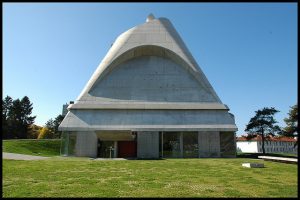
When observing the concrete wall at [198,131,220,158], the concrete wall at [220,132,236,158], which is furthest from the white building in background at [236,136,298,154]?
the concrete wall at [198,131,220,158]

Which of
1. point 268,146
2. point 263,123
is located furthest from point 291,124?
point 268,146

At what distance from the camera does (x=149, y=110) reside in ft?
104

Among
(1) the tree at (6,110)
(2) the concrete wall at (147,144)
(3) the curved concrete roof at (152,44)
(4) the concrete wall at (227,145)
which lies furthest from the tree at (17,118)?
(4) the concrete wall at (227,145)

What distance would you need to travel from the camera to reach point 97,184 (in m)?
10.0

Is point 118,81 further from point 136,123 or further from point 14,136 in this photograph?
point 14,136

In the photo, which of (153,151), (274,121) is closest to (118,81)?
(153,151)

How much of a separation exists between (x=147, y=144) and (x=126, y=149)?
2513 mm

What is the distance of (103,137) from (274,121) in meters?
33.8

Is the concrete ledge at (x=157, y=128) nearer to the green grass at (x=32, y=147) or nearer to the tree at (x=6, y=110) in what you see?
Answer: the green grass at (x=32, y=147)

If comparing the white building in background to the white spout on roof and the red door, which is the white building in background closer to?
the white spout on roof

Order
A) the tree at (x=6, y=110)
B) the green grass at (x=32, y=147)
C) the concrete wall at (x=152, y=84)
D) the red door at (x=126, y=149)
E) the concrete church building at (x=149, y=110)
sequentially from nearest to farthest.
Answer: the concrete church building at (x=149, y=110) < the red door at (x=126, y=149) < the green grass at (x=32, y=147) < the concrete wall at (x=152, y=84) < the tree at (x=6, y=110)

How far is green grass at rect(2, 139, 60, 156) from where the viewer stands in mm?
30817

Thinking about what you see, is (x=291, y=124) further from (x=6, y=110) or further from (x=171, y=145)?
(x=6, y=110)

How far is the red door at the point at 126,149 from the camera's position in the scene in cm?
3030
